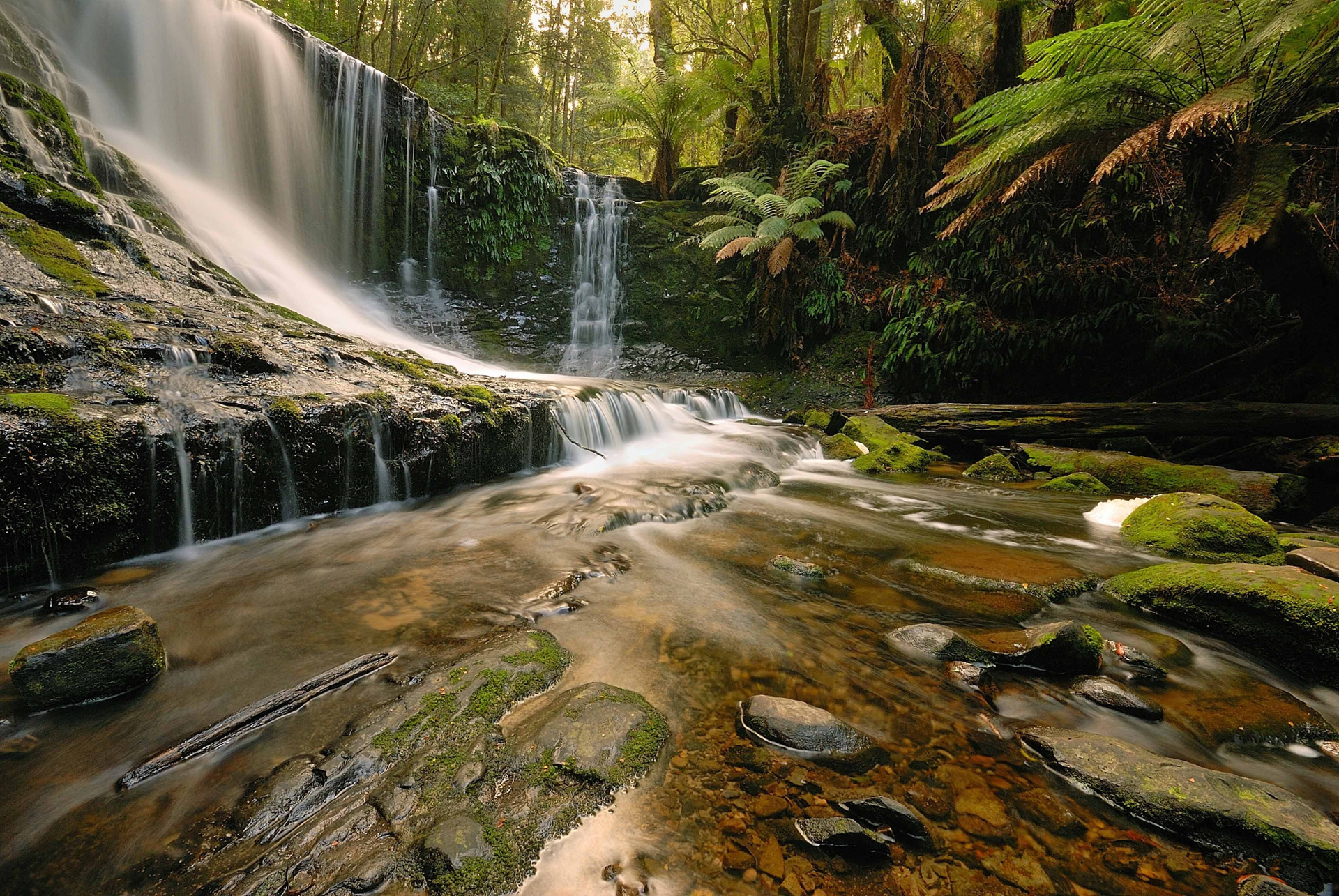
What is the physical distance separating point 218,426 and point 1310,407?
9131 mm

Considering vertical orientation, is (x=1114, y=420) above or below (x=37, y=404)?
above

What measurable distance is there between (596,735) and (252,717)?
112 cm

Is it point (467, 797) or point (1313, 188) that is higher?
point (1313, 188)

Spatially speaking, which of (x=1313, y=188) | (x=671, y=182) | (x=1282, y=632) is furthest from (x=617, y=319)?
(x=1282, y=632)

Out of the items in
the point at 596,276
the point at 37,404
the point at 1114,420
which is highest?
the point at 596,276

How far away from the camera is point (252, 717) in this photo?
5.25 feet

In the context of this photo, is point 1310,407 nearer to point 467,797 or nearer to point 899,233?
point 899,233

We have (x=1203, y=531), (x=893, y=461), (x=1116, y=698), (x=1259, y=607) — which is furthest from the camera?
(x=893, y=461)

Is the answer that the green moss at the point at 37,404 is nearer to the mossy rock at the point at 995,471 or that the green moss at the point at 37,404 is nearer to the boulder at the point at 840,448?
the boulder at the point at 840,448

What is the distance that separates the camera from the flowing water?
4.10ft

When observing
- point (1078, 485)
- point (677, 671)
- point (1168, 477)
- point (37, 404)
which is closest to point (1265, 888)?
point (677, 671)

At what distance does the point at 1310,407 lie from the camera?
4.81m

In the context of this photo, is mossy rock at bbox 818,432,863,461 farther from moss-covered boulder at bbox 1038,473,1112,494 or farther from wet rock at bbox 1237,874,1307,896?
wet rock at bbox 1237,874,1307,896

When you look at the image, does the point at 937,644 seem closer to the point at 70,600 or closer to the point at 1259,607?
the point at 1259,607
